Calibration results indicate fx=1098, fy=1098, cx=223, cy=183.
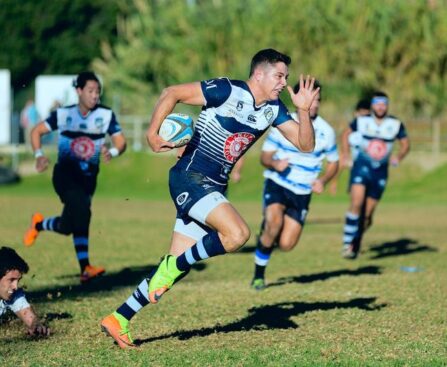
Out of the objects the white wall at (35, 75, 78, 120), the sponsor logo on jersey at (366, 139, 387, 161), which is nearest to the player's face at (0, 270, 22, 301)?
the sponsor logo on jersey at (366, 139, 387, 161)

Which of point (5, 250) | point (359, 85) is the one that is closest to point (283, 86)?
point (5, 250)

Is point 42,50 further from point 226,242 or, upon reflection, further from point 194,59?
point 226,242

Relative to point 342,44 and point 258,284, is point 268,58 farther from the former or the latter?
point 342,44

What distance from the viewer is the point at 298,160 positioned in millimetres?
13250

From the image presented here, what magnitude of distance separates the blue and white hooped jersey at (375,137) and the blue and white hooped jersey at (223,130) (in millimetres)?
8090

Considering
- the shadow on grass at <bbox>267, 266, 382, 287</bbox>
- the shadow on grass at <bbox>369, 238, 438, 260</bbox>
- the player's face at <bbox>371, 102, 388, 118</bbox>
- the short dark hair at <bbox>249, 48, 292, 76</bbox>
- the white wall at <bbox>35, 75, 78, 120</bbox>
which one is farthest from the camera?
the white wall at <bbox>35, 75, 78, 120</bbox>

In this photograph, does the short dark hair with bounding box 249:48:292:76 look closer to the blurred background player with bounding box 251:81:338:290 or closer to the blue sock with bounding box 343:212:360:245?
the blurred background player with bounding box 251:81:338:290

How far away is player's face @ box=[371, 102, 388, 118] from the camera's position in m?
16.6

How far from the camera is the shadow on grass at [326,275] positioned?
13.6 meters

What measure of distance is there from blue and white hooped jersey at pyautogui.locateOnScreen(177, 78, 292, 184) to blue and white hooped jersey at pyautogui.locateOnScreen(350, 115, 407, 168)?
26.5 feet

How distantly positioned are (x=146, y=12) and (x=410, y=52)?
12.9 meters

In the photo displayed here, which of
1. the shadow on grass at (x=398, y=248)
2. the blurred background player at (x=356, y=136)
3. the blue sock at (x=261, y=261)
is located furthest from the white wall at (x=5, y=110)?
the blue sock at (x=261, y=261)

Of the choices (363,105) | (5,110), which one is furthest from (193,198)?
(5,110)

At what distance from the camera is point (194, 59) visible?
1817 inches
